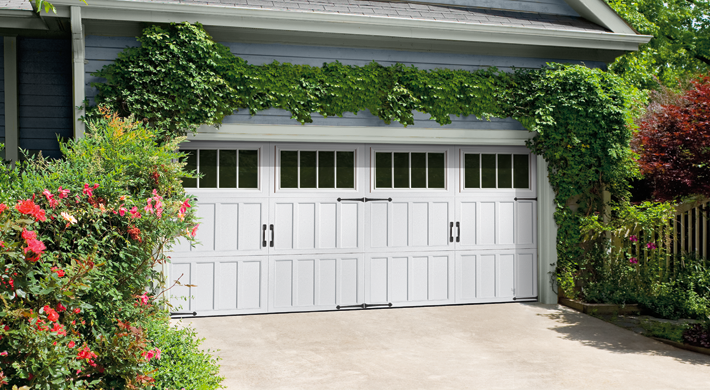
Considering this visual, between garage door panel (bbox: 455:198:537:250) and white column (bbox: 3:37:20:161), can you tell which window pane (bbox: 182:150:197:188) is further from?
garage door panel (bbox: 455:198:537:250)

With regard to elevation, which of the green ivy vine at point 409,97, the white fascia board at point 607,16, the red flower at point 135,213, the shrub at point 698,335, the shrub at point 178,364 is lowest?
the shrub at point 698,335

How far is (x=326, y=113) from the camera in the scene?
7.40 m

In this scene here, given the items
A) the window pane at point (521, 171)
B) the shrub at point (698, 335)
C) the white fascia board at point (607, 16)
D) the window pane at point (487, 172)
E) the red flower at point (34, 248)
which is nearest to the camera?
the red flower at point (34, 248)

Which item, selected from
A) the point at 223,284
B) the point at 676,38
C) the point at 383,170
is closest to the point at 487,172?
the point at 383,170

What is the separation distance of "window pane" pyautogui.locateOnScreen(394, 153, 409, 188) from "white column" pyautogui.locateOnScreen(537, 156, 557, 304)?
1873 mm

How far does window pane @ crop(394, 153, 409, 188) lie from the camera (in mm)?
7867

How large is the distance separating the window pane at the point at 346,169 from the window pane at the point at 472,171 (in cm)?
158

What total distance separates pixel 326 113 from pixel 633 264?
4.71 metres

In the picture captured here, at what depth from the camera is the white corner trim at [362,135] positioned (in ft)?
23.6

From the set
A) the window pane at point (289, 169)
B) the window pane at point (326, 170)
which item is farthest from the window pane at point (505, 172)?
the window pane at point (289, 169)

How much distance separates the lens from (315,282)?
7.56m

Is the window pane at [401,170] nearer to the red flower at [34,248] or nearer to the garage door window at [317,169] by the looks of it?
the garage door window at [317,169]

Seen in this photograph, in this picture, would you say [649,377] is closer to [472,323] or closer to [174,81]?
[472,323]

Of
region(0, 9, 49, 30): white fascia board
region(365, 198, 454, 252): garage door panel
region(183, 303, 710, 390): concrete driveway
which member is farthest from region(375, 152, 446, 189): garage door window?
region(0, 9, 49, 30): white fascia board
